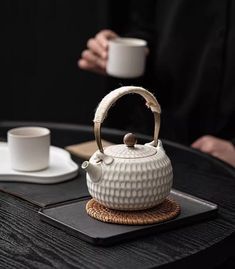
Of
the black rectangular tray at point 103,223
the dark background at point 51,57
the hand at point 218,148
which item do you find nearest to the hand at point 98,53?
the hand at point 218,148

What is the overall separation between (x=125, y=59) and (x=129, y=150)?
689 mm

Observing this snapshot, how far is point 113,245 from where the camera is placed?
2.71 feet

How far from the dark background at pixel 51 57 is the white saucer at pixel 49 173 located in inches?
48.9

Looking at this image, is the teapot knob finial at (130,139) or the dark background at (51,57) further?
the dark background at (51,57)

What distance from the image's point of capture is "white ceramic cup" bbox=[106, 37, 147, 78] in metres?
1.54

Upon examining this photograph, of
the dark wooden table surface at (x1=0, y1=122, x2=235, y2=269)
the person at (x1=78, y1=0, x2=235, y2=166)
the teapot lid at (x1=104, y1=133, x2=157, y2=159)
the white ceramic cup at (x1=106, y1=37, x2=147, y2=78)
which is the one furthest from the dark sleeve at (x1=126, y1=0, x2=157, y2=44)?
the teapot lid at (x1=104, y1=133, x2=157, y2=159)

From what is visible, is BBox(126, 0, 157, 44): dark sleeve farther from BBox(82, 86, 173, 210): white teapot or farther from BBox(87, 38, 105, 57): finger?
BBox(82, 86, 173, 210): white teapot

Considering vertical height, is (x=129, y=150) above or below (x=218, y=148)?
above

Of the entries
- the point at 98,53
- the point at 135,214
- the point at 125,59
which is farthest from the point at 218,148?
the point at 135,214

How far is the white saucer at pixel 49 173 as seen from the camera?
108 cm

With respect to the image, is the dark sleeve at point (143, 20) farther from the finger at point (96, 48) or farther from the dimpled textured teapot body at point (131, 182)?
the dimpled textured teapot body at point (131, 182)

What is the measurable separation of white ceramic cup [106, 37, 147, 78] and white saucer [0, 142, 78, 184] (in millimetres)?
429

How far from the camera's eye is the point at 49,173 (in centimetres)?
110

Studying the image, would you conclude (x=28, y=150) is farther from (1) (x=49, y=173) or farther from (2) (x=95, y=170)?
(2) (x=95, y=170)
